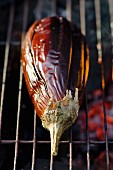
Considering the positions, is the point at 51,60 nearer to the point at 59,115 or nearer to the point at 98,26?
the point at 59,115

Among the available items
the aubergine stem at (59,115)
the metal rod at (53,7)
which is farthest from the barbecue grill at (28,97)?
the aubergine stem at (59,115)

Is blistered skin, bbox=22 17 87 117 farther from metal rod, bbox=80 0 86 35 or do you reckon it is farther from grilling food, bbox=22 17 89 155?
metal rod, bbox=80 0 86 35

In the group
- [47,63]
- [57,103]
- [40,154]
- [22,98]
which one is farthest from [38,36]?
[40,154]

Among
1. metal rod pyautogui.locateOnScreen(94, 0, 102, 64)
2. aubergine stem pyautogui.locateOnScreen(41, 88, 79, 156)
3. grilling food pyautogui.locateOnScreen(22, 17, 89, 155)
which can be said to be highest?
metal rod pyautogui.locateOnScreen(94, 0, 102, 64)

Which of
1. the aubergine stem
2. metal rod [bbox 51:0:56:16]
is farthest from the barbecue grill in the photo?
the aubergine stem

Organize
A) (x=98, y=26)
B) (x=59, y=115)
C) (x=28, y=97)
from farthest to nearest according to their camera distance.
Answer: (x=98, y=26) → (x=28, y=97) → (x=59, y=115)

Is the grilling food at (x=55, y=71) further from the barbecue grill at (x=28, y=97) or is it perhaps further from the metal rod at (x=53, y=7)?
the metal rod at (x=53, y=7)

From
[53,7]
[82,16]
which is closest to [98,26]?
[82,16]
